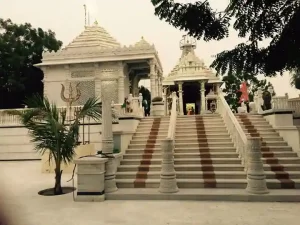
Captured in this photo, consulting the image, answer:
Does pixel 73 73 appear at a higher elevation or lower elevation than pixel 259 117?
higher

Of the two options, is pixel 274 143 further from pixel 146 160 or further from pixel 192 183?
pixel 146 160

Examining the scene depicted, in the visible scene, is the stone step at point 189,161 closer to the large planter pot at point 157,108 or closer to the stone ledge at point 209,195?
the stone ledge at point 209,195

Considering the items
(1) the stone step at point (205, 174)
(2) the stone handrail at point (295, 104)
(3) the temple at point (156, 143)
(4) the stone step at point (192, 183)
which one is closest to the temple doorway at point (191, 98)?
(3) the temple at point (156, 143)

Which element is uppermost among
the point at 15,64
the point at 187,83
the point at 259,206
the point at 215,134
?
the point at 15,64

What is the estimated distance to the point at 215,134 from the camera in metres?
11.0

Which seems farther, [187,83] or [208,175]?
[187,83]

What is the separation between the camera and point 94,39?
851 inches

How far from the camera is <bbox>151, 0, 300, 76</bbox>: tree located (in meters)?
2.66

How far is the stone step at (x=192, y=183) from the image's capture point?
762 centimetres

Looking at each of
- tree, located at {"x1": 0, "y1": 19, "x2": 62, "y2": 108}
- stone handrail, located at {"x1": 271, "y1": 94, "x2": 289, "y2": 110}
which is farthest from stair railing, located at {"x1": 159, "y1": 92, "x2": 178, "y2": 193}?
tree, located at {"x1": 0, "y1": 19, "x2": 62, "y2": 108}

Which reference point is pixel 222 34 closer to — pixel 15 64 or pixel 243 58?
pixel 243 58

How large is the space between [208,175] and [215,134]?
3147 mm

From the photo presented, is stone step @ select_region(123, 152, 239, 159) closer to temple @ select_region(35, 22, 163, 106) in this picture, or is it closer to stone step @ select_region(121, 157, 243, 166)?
stone step @ select_region(121, 157, 243, 166)

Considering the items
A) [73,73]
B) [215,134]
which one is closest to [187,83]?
[73,73]
